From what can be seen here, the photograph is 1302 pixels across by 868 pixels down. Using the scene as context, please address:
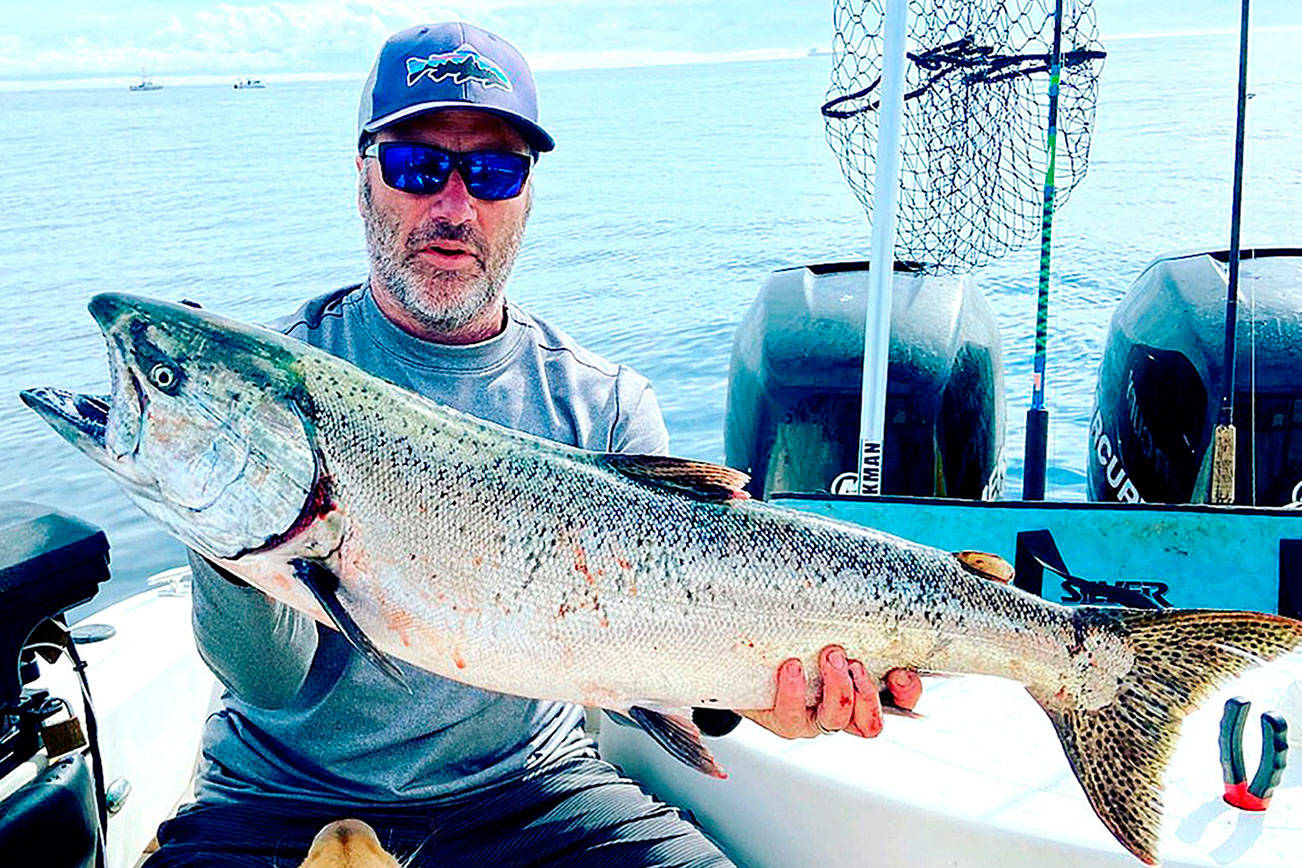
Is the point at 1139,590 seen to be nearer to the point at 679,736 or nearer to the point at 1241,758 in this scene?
the point at 1241,758

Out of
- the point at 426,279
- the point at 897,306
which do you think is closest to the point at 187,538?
the point at 426,279

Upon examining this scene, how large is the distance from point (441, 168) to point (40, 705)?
157 centimetres

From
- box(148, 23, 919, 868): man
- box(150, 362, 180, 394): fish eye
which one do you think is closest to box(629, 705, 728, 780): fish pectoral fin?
box(148, 23, 919, 868): man

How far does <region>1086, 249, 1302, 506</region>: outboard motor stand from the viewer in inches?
177

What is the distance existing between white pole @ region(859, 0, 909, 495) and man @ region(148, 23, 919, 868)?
1323 mm

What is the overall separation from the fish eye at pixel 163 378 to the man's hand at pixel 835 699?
120 cm

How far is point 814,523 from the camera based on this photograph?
2209 millimetres

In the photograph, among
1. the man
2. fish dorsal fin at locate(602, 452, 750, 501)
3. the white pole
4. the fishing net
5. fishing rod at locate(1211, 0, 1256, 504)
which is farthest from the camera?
the fishing net

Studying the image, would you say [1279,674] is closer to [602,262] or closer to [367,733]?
[367,733]

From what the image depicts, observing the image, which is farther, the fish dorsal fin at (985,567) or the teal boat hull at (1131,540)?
the teal boat hull at (1131,540)

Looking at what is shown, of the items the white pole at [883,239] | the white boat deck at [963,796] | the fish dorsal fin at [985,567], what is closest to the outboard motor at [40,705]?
the white boat deck at [963,796]

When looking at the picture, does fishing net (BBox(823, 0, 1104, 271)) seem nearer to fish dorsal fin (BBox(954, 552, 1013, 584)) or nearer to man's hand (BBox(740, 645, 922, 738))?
fish dorsal fin (BBox(954, 552, 1013, 584))

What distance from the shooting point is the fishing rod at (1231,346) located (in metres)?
4.10

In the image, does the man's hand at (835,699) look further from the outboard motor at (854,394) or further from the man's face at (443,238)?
the outboard motor at (854,394)
